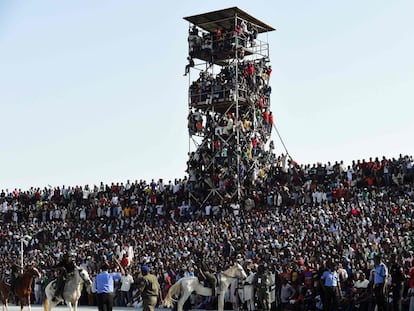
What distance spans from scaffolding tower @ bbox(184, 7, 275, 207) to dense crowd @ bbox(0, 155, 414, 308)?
1255mm

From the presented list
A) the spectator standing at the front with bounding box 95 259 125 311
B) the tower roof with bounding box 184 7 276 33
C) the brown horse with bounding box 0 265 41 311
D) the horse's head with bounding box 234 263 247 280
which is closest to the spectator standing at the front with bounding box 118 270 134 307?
the brown horse with bounding box 0 265 41 311

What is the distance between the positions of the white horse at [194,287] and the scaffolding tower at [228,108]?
18638 millimetres

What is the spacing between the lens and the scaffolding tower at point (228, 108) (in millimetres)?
46312

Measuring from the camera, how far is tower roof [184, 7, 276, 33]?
4844cm

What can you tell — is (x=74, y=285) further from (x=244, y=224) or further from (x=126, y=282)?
(x=244, y=224)

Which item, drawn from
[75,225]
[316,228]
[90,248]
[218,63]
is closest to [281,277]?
[316,228]

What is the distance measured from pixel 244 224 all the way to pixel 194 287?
40.2 ft

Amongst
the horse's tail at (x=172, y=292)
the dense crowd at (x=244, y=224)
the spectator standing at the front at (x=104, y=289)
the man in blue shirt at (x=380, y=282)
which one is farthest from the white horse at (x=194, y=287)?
the man in blue shirt at (x=380, y=282)

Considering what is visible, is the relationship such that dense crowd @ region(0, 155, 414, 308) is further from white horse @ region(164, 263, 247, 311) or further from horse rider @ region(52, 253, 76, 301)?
horse rider @ region(52, 253, 76, 301)

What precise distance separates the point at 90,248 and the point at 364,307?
18.6 metres

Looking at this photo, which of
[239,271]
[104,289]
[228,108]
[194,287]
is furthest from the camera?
[228,108]

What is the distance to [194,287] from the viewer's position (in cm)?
2566

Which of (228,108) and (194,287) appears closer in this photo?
(194,287)

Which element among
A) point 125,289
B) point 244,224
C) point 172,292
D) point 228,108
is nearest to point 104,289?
point 172,292
